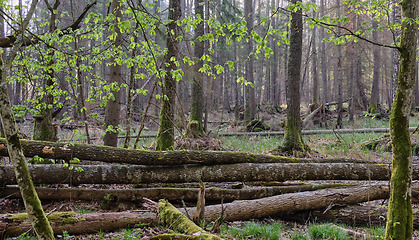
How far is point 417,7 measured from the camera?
320 cm

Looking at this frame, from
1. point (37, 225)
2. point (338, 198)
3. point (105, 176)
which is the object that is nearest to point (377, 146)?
A: point (338, 198)

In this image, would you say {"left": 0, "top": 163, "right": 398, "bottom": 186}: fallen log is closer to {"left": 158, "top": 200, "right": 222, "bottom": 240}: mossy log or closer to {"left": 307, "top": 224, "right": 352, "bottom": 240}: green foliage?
{"left": 158, "top": 200, "right": 222, "bottom": 240}: mossy log

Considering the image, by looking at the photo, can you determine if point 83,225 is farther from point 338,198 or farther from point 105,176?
point 338,198

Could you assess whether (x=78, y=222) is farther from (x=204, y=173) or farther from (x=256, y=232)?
(x=256, y=232)

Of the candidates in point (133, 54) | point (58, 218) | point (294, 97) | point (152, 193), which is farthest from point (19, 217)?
point (294, 97)

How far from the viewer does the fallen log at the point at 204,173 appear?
19.0 feet

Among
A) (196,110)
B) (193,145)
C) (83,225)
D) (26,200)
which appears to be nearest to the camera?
(26,200)

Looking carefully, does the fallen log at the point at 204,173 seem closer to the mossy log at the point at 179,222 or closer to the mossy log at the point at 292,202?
the mossy log at the point at 292,202

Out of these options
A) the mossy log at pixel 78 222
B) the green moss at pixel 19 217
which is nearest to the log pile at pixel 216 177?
the mossy log at pixel 78 222

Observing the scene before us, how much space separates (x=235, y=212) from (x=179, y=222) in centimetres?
155

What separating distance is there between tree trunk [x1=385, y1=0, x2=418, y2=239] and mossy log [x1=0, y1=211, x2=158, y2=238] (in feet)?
11.7

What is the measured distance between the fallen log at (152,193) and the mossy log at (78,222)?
956mm

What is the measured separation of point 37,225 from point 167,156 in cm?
346

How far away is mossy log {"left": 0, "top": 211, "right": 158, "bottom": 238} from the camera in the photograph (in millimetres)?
4043
